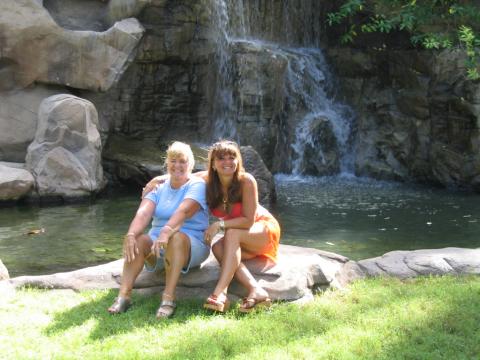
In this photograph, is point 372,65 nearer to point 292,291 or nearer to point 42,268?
point 42,268

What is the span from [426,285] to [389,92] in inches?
443

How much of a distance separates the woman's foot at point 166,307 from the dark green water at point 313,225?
10.7 ft

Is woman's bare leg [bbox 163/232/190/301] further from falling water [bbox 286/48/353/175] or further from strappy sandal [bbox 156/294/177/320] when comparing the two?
falling water [bbox 286/48/353/175]

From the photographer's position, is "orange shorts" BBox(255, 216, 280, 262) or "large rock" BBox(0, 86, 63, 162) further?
"large rock" BBox(0, 86, 63, 162)

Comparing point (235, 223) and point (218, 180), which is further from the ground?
point (218, 180)

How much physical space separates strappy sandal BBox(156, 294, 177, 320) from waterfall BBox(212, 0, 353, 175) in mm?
10549

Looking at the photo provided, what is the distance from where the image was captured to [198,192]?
508cm

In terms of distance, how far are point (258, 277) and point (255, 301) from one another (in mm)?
420

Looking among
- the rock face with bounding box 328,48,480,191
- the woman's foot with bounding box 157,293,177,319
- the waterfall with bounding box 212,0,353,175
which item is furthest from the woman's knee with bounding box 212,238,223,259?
the waterfall with bounding box 212,0,353,175

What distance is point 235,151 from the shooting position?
5016 mm

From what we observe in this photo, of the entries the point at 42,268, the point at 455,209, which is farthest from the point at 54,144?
the point at 455,209

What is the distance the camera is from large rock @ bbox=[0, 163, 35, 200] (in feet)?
36.9

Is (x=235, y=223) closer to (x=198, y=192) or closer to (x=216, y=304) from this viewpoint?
(x=198, y=192)

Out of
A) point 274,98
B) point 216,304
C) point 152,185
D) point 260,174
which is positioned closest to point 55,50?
point 260,174
